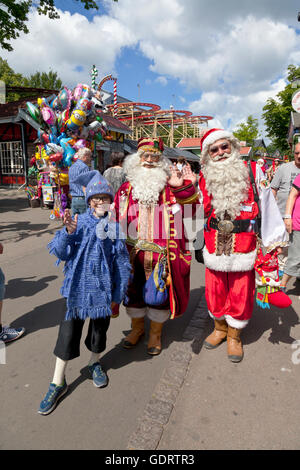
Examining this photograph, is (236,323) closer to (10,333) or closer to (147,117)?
(10,333)

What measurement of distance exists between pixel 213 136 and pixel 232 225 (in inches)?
31.3

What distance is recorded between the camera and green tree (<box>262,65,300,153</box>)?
77.9 feet

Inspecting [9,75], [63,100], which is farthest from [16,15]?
[9,75]

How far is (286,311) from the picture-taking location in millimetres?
3721

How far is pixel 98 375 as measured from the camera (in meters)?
2.37

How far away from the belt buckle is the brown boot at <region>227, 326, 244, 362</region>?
3.12 feet

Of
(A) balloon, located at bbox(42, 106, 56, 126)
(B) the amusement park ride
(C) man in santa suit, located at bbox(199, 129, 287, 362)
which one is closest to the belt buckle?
(C) man in santa suit, located at bbox(199, 129, 287, 362)

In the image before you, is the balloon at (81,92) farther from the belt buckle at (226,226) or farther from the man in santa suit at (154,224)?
the belt buckle at (226,226)

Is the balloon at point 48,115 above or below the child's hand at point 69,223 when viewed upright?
above

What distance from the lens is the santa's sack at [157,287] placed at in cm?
262

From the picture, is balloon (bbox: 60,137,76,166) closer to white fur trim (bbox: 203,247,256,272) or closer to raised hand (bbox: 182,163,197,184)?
raised hand (bbox: 182,163,197,184)

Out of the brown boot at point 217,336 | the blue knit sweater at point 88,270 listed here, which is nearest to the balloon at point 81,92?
the blue knit sweater at point 88,270

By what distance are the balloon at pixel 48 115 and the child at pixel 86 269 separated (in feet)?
22.9

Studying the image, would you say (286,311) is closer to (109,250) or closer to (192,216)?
(192,216)
